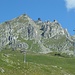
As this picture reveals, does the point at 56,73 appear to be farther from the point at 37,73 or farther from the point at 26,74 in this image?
the point at 26,74

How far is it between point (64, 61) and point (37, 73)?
11068 centimetres

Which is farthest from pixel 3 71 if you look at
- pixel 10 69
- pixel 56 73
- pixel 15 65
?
pixel 56 73

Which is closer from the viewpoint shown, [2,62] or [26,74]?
[26,74]

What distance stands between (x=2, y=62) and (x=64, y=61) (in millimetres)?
110083

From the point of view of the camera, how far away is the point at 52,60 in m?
190

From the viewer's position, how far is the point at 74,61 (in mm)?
189000

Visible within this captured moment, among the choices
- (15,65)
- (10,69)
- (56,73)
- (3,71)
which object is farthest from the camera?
(56,73)

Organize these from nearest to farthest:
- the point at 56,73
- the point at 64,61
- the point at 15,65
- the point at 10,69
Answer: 1. the point at 10,69
2. the point at 15,65
3. the point at 56,73
4. the point at 64,61

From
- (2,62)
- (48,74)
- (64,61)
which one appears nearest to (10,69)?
(2,62)

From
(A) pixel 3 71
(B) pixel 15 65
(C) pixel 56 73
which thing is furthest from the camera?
(C) pixel 56 73

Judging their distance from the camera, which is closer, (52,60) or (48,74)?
(48,74)

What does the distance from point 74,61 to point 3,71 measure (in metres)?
123

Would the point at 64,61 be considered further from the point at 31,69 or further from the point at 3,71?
the point at 3,71

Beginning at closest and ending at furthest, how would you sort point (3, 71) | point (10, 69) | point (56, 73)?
point (3, 71), point (10, 69), point (56, 73)
